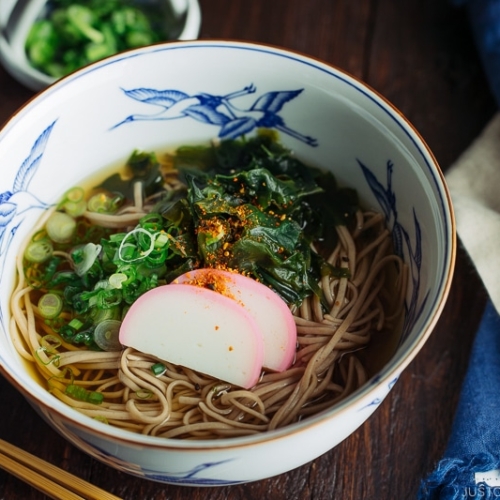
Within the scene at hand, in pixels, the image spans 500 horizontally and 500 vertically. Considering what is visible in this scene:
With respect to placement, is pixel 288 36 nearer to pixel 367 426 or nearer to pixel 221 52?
pixel 221 52

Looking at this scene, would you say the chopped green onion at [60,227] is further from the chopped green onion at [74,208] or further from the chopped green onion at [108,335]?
the chopped green onion at [108,335]

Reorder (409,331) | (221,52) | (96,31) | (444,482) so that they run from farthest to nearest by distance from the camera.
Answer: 1. (96,31)
2. (221,52)
3. (444,482)
4. (409,331)

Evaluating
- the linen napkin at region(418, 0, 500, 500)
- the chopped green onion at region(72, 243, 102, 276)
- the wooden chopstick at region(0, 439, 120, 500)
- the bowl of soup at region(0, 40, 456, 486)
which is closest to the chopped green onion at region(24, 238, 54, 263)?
the bowl of soup at region(0, 40, 456, 486)

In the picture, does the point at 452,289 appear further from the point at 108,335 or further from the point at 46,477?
the point at 46,477

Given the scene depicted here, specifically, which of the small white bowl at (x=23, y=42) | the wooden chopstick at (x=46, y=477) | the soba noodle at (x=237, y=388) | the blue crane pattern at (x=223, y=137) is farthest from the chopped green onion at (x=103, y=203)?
the wooden chopstick at (x=46, y=477)

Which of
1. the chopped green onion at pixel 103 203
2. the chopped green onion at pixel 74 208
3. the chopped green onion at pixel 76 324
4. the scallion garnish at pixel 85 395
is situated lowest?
the scallion garnish at pixel 85 395

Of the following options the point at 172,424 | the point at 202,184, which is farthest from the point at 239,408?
the point at 202,184

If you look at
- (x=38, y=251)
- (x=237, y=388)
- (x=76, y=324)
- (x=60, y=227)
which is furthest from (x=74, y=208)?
(x=237, y=388)
